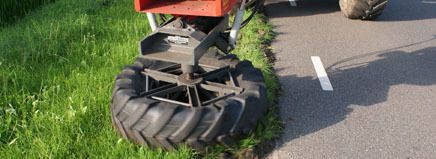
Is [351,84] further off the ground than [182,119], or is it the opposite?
[182,119]

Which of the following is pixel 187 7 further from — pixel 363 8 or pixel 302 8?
pixel 302 8

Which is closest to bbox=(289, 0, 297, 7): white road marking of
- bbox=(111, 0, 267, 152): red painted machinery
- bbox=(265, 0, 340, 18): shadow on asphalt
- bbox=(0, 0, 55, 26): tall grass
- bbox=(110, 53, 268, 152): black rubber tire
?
bbox=(265, 0, 340, 18): shadow on asphalt

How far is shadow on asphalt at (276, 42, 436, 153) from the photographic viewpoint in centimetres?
369

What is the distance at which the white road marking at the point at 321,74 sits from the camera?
430 centimetres

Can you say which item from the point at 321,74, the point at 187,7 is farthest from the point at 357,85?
the point at 187,7

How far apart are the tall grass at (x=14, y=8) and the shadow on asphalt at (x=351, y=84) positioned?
4.49 m

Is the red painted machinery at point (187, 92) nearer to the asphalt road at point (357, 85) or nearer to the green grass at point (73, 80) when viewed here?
the green grass at point (73, 80)

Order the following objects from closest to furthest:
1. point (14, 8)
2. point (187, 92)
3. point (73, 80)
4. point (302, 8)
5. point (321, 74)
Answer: point (187, 92) → point (73, 80) → point (321, 74) → point (14, 8) → point (302, 8)

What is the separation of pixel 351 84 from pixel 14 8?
519cm

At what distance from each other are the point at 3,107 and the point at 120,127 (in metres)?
1.17

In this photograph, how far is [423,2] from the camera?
7.88 meters

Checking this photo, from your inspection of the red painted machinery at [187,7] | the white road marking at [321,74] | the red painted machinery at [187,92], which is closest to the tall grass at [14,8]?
the red painted machinery at [187,92]

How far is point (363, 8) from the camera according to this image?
6.20 meters

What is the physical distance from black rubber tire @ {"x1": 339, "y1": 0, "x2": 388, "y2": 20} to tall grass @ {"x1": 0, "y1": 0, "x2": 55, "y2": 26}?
4.70 meters
